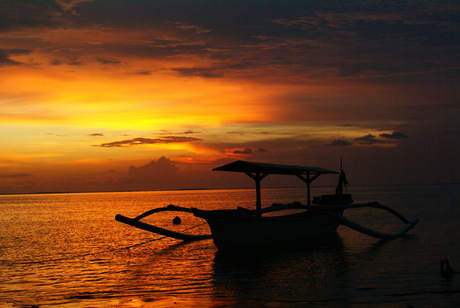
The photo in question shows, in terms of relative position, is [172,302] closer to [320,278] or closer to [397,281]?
[320,278]

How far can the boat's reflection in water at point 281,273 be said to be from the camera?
16950 millimetres

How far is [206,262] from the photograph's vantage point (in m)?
25.2

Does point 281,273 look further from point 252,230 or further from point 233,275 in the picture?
point 252,230

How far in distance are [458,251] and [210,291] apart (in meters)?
16.4

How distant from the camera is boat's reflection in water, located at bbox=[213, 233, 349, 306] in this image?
17.0m

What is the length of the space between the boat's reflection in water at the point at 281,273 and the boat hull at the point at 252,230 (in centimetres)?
47

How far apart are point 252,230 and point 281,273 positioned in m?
6.22

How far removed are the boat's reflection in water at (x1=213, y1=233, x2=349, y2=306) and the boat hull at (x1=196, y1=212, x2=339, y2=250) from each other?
18.5 inches

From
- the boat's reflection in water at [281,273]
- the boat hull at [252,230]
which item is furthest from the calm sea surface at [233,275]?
the boat hull at [252,230]

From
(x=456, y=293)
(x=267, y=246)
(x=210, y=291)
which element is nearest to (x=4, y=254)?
(x=267, y=246)

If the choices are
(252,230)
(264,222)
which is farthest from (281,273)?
(264,222)

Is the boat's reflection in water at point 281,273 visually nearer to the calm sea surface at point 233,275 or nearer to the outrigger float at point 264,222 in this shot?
the calm sea surface at point 233,275

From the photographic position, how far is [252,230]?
27781 millimetres

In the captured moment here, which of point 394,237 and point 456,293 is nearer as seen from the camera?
point 456,293
